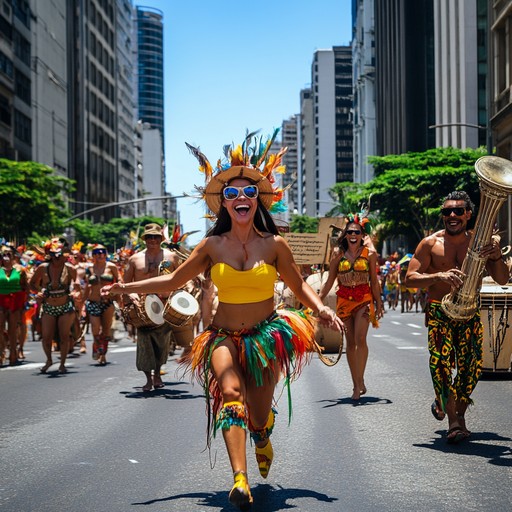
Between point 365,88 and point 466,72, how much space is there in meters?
76.8

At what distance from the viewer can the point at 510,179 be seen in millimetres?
8141

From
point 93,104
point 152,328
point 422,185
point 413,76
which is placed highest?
point 93,104

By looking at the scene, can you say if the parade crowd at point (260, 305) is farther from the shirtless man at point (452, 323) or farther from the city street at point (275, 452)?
the city street at point (275, 452)

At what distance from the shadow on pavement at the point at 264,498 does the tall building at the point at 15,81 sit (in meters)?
58.1

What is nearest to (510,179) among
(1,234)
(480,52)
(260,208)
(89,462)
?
(260,208)

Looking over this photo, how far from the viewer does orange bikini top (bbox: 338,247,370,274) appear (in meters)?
12.0

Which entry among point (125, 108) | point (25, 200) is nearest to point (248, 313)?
point (25, 200)

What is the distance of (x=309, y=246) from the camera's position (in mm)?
17297

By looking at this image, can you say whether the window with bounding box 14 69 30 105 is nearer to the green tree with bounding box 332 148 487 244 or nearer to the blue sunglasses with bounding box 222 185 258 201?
the green tree with bounding box 332 148 487 244

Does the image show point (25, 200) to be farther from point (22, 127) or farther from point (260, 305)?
point (260, 305)

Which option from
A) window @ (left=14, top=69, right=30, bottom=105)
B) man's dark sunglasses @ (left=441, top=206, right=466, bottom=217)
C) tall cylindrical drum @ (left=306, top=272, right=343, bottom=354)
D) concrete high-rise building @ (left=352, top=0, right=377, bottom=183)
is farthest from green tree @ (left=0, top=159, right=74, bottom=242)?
concrete high-rise building @ (left=352, top=0, right=377, bottom=183)

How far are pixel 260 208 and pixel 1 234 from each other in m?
43.6

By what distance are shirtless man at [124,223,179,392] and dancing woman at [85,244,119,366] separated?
4.12 m

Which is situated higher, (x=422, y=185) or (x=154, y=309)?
(x=422, y=185)
